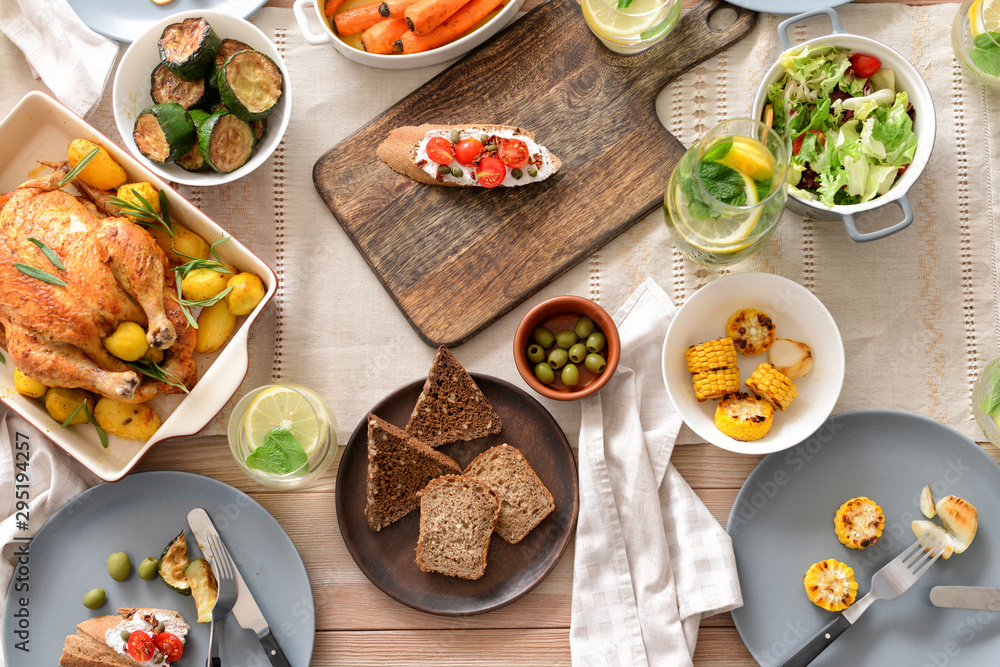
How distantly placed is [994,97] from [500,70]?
5.27 feet

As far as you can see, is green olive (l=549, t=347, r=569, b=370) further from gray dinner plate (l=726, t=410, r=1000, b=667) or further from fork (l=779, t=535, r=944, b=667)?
fork (l=779, t=535, r=944, b=667)

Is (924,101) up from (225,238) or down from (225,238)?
down

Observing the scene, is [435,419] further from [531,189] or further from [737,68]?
[737,68]

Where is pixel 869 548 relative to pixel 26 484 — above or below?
below

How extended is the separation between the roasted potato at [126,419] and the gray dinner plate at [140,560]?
→ 17 centimetres

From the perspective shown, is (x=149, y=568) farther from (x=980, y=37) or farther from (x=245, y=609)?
(x=980, y=37)

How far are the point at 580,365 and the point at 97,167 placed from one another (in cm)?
154

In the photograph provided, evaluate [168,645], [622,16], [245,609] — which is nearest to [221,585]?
[245,609]

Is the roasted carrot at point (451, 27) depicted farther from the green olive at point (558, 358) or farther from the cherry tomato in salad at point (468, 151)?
the green olive at point (558, 358)

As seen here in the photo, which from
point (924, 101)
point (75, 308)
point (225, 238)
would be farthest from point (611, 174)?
point (75, 308)

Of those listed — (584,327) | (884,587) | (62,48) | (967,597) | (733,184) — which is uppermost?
(62,48)

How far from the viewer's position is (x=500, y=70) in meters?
2.21

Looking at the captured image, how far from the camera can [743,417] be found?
195 centimetres

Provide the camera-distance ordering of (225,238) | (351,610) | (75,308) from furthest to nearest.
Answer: (351,610)
(225,238)
(75,308)
